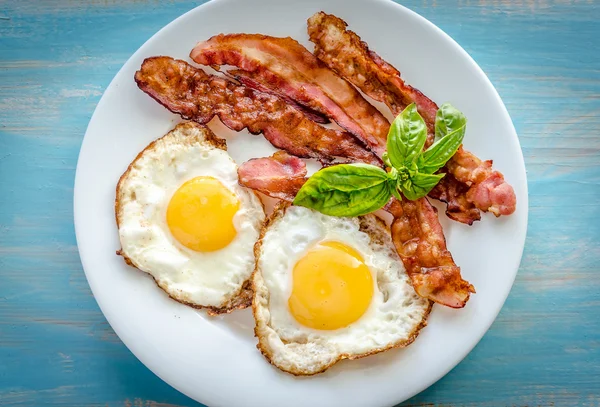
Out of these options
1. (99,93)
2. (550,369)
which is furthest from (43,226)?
(550,369)

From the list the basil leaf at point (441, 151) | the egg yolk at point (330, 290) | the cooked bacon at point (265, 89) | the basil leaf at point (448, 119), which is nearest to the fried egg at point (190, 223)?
the egg yolk at point (330, 290)

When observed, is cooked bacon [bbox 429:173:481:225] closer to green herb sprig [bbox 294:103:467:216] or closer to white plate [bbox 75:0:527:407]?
white plate [bbox 75:0:527:407]

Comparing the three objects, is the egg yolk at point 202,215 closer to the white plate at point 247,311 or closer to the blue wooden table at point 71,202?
the white plate at point 247,311

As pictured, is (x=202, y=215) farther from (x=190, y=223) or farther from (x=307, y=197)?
(x=307, y=197)

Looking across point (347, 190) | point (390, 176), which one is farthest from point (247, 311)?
point (390, 176)

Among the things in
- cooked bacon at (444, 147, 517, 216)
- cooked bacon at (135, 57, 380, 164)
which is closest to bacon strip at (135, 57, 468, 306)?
cooked bacon at (135, 57, 380, 164)

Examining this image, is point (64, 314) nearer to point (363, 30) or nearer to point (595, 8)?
point (363, 30)

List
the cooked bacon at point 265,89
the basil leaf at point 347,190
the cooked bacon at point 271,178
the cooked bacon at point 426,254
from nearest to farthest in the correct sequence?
the basil leaf at point 347,190
the cooked bacon at point 426,254
the cooked bacon at point 271,178
the cooked bacon at point 265,89
